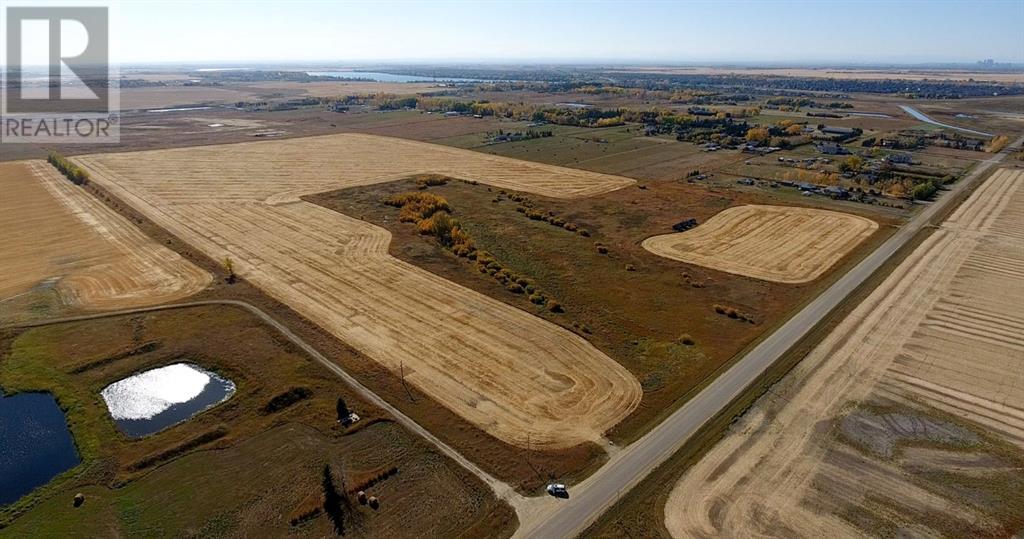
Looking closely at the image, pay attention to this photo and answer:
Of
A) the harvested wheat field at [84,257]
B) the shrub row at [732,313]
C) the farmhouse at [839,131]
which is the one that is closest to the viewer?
the shrub row at [732,313]

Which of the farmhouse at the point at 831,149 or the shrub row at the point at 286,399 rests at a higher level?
the farmhouse at the point at 831,149

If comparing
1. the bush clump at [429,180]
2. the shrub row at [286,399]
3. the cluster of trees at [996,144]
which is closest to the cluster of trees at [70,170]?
the bush clump at [429,180]

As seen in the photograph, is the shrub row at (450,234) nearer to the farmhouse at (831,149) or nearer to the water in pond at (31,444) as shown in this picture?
the water in pond at (31,444)

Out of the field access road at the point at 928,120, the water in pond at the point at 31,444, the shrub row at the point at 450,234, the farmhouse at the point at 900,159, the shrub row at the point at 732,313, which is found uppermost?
the field access road at the point at 928,120

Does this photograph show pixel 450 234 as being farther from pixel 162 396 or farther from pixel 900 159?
pixel 900 159

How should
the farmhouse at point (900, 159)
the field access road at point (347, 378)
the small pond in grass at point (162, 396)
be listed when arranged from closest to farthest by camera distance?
the field access road at point (347, 378) → the small pond in grass at point (162, 396) → the farmhouse at point (900, 159)

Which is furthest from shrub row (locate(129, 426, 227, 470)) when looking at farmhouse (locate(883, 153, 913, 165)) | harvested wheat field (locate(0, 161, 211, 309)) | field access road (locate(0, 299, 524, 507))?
farmhouse (locate(883, 153, 913, 165))
